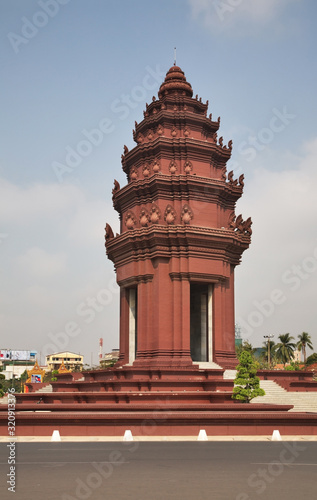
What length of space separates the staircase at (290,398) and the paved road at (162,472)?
11.0 m

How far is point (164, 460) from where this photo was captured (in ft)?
44.5

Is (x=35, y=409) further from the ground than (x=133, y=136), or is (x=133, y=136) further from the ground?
(x=133, y=136)

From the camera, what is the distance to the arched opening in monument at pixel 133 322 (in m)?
34.0

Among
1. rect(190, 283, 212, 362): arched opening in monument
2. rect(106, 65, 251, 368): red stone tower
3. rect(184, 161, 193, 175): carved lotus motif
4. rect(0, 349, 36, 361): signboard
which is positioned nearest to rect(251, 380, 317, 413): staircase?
rect(106, 65, 251, 368): red stone tower

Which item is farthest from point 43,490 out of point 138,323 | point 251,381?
point 138,323

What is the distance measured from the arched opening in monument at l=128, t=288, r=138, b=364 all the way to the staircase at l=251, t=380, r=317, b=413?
8.05 metres

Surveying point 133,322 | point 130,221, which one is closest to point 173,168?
point 130,221

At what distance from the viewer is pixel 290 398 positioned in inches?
1126

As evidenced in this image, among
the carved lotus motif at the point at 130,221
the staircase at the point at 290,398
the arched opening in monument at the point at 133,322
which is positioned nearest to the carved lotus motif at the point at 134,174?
the carved lotus motif at the point at 130,221

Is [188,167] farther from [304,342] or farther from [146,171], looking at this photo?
[304,342]

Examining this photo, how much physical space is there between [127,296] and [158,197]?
21.5ft

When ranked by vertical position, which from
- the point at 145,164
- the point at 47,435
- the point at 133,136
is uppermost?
the point at 133,136

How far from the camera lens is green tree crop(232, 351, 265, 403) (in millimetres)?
24547

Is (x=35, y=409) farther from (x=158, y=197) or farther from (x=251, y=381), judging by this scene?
(x=158, y=197)
